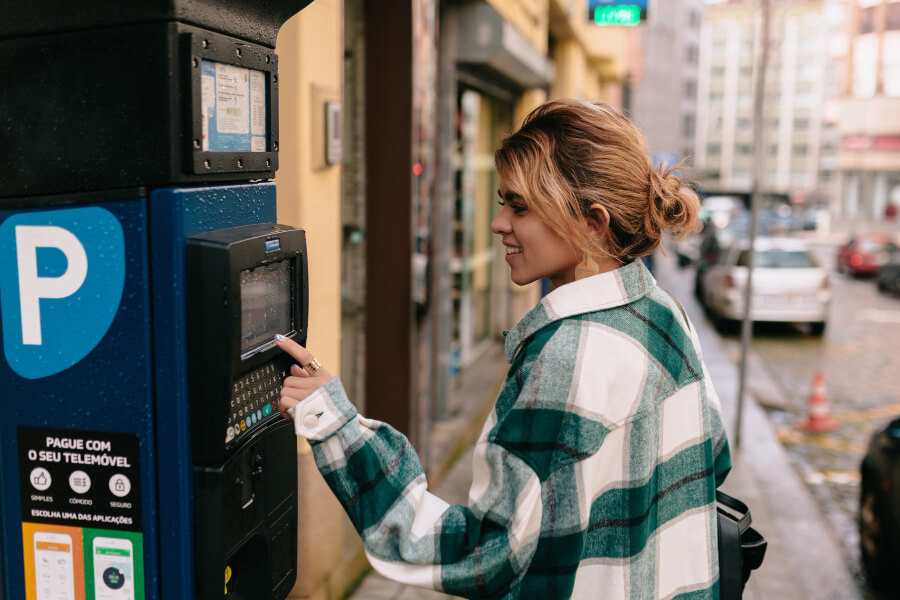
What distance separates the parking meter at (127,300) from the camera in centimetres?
156

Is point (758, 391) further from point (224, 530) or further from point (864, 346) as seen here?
point (224, 530)

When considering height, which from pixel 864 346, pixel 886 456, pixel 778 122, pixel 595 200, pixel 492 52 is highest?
pixel 778 122

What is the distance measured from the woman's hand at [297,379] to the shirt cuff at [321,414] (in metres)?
0.02

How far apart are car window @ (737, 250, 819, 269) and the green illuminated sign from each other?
6120mm

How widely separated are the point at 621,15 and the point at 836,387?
500 cm

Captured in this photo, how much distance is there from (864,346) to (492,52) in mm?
9151

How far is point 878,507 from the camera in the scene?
443 cm

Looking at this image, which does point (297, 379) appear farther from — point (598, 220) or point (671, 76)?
point (671, 76)

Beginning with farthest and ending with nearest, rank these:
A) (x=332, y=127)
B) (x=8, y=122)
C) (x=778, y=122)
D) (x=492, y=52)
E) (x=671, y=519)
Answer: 1. (x=778, y=122)
2. (x=492, y=52)
3. (x=332, y=127)
4. (x=671, y=519)
5. (x=8, y=122)

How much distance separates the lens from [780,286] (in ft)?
43.9

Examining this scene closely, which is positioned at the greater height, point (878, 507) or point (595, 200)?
point (595, 200)

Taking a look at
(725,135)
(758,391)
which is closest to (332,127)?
(758,391)

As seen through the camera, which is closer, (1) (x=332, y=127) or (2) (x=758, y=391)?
(1) (x=332, y=127)

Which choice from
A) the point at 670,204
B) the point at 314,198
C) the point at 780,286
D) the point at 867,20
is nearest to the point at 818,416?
the point at 780,286
